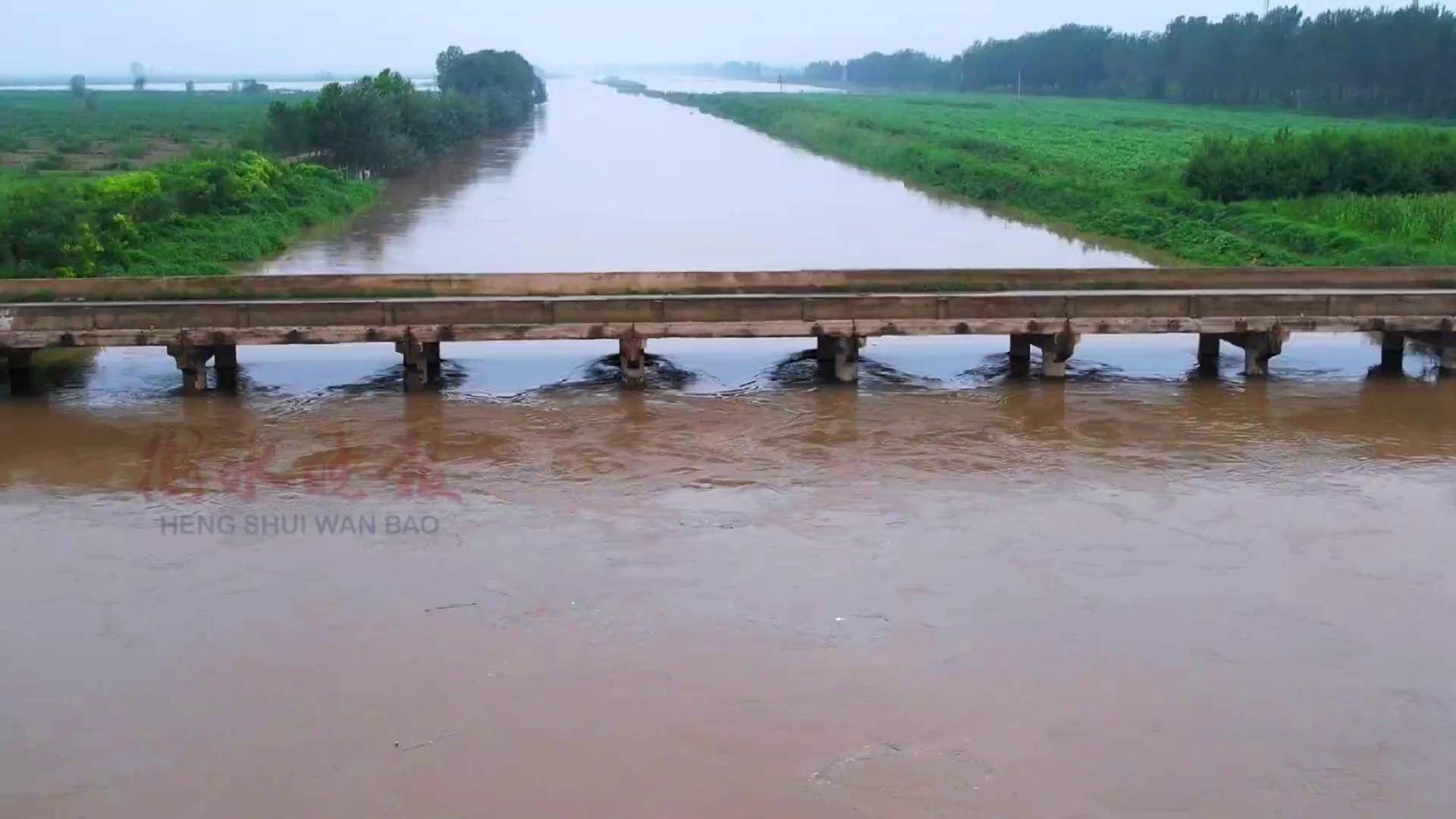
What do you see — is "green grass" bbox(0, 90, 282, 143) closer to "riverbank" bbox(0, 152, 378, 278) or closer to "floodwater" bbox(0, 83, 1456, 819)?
"riverbank" bbox(0, 152, 378, 278)

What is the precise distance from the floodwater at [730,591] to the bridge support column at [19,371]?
0.33m

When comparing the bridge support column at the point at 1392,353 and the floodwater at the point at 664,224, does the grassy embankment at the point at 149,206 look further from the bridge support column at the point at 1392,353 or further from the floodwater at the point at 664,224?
the bridge support column at the point at 1392,353

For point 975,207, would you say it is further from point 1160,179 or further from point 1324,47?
point 1324,47

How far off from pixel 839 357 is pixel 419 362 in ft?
16.0

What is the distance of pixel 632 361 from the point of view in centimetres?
1697

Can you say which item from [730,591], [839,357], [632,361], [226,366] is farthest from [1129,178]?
[730,591]

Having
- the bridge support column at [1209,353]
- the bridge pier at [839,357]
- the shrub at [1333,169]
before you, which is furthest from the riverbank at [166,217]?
the shrub at [1333,169]

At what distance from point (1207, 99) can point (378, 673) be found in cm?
10148

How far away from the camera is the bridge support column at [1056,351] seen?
17031mm

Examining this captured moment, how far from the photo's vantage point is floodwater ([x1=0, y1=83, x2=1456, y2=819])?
27.1ft

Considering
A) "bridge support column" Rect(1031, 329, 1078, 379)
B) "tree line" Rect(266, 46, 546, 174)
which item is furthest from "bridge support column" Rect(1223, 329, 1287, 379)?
"tree line" Rect(266, 46, 546, 174)

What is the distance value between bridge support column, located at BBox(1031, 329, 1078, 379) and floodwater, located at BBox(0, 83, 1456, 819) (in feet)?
1.33

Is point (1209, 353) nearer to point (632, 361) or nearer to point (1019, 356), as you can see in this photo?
point (1019, 356)

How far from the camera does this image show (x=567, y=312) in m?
16.8
